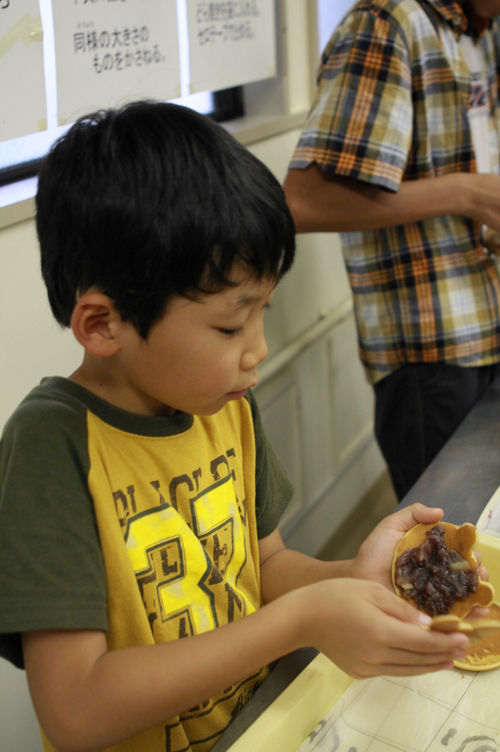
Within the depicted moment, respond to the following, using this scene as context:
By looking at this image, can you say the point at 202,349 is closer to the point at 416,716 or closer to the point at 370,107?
the point at 416,716

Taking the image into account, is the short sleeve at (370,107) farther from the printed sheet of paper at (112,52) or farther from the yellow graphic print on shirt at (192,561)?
the yellow graphic print on shirt at (192,561)

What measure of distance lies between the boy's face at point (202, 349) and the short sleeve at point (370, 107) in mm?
599

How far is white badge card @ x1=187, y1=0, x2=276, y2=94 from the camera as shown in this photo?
138 centimetres

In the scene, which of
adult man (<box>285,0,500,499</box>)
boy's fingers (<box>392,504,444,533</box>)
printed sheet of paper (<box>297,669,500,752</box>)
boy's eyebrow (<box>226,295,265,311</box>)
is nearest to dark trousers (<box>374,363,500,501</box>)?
adult man (<box>285,0,500,499</box>)

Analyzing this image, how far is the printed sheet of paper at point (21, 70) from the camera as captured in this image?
3.17 ft

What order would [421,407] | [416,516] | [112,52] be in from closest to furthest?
[416,516], [112,52], [421,407]

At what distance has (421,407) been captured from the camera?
136 centimetres

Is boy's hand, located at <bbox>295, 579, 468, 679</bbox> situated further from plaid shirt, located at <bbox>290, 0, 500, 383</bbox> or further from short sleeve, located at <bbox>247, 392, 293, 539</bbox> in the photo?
plaid shirt, located at <bbox>290, 0, 500, 383</bbox>

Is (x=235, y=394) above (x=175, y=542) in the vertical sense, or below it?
above

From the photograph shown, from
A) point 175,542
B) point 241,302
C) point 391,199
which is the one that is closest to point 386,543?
point 175,542

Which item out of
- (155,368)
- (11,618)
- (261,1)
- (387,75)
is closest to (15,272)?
(155,368)

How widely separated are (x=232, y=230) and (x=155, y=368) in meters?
0.16

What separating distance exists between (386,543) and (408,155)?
78cm

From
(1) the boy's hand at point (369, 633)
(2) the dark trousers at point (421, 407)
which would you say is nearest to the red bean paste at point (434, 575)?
(1) the boy's hand at point (369, 633)
